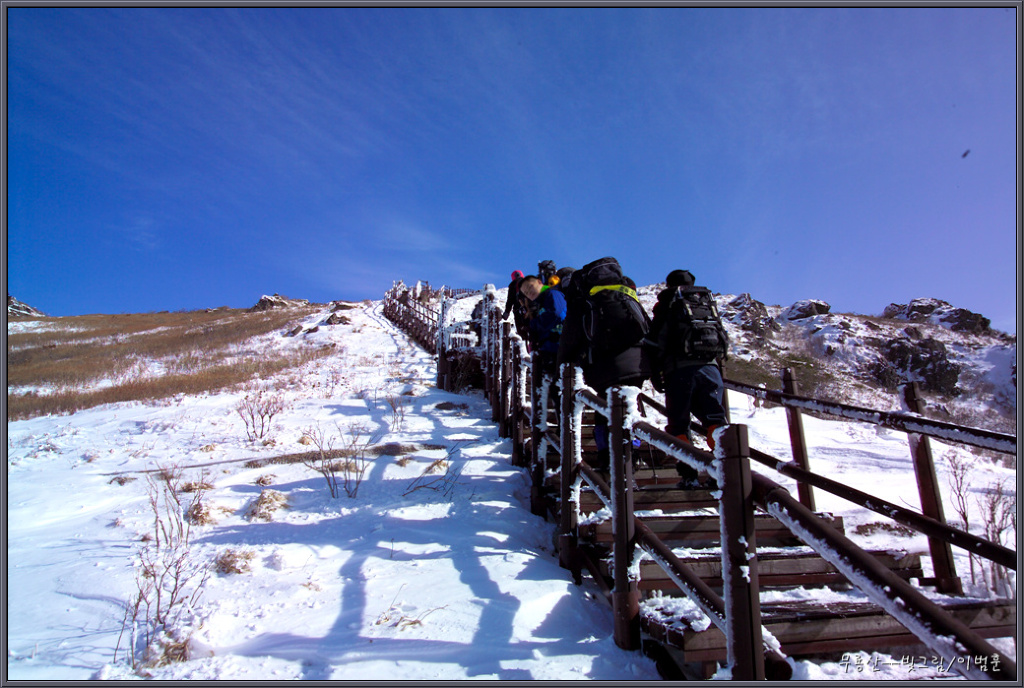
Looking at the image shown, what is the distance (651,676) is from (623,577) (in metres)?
0.43

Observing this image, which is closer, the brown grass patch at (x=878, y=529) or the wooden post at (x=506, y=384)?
the brown grass patch at (x=878, y=529)

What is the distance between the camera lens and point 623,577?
2.50 metres

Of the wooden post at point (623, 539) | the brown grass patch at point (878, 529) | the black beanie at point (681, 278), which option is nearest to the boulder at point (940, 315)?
the brown grass patch at point (878, 529)

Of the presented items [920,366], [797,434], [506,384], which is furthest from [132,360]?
[920,366]

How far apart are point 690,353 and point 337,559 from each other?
2897mm

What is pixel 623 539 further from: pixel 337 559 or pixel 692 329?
pixel 337 559

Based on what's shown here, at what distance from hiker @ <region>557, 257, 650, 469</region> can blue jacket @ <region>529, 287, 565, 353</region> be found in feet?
3.26

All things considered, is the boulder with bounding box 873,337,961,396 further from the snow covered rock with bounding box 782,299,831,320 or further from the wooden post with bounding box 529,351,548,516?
the wooden post with bounding box 529,351,548,516

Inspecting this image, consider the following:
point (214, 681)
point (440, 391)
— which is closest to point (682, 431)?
point (214, 681)

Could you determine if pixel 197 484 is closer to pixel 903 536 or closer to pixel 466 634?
pixel 466 634

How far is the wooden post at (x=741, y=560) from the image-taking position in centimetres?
148

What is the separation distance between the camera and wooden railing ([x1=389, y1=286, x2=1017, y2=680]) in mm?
1072

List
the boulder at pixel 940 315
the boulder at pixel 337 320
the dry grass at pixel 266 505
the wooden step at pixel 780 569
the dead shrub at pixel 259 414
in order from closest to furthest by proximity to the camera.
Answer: the wooden step at pixel 780 569 < the dry grass at pixel 266 505 < the dead shrub at pixel 259 414 < the boulder at pixel 337 320 < the boulder at pixel 940 315

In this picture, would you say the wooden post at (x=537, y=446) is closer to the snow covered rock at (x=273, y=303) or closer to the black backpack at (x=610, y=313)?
the black backpack at (x=610, y=313)
